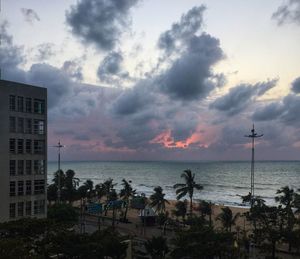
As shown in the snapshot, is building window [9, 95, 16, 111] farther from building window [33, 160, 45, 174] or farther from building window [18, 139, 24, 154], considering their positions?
building window [33, 160, 45, 174]

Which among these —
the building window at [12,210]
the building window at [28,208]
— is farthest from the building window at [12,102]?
the building window at [28,208]

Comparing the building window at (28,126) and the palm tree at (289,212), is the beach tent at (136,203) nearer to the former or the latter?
the palm tree at (289,212)

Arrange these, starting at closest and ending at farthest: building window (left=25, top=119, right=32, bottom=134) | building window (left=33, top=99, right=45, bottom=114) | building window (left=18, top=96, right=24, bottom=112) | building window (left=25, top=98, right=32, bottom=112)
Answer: building window (left=18, top=96, right=24, bottom=112) < building window (left=25, top=119, right=32, bottom=134) < building window (left=25, top=98, right=32, bottom=112) < building window (left=33, top=99, right=45, bottom=114)

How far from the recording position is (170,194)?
611ft

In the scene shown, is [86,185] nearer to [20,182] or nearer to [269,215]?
[20,182]

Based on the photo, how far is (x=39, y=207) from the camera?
57812mm

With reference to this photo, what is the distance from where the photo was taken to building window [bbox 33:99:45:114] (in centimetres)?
5804

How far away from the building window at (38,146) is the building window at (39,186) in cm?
454

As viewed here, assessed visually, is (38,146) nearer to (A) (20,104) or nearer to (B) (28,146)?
(B) (28,146)

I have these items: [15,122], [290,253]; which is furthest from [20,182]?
[290,253]

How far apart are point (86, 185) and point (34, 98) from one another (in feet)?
188

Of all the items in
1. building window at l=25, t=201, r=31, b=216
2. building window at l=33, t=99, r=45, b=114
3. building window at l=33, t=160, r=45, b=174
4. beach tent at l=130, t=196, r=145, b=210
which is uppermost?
building window at l=33, t=99, r=45, b=114

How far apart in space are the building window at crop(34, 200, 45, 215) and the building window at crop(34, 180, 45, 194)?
1504 millimetres

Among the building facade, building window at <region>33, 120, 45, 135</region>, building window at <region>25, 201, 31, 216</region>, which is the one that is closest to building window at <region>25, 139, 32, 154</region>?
the building facade
